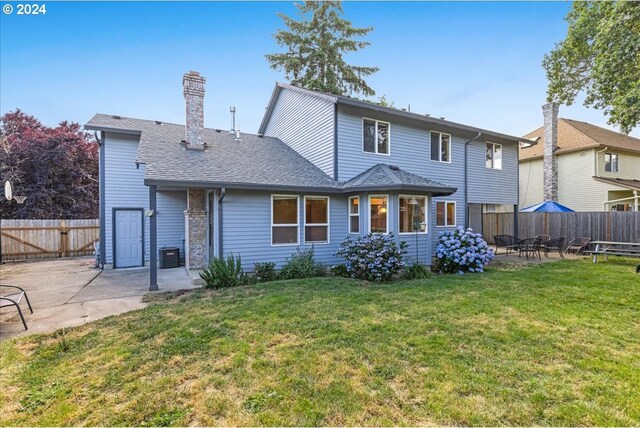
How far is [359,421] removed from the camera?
2.53 meters

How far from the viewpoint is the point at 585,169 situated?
1741cm

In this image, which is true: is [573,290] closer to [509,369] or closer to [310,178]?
[509,369]

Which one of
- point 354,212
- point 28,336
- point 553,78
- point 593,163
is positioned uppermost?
point 553,78

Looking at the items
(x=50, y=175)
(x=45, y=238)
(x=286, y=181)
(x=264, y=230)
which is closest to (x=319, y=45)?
(x=286, y=181)

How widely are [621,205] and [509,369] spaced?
2234 cm

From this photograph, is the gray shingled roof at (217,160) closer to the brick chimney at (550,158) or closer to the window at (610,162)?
the brick chimney at (550,158)

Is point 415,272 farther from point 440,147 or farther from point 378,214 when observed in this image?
point 440,147

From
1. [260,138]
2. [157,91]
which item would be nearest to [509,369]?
[260,138]

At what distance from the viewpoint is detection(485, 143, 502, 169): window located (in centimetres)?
1367

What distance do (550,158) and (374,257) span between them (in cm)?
1629

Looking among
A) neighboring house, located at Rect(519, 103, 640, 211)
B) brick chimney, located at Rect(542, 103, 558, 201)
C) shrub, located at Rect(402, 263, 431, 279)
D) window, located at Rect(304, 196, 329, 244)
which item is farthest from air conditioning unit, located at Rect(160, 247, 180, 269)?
brick chimney, located at Rect(542, 103, 558, 201)

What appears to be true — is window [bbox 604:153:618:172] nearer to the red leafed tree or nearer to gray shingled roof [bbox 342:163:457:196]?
gray shingled roof [bbox 342:163:457:196]

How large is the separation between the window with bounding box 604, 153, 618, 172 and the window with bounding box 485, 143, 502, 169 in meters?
9.33

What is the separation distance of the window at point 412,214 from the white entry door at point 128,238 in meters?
9.33
